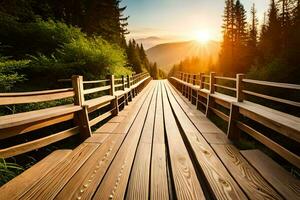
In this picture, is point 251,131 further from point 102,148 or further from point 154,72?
point 154,72

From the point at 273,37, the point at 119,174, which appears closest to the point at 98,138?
the point at 119,174

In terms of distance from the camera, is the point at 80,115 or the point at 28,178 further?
the point at 80,115

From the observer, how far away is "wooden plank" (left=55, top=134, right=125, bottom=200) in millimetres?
2176

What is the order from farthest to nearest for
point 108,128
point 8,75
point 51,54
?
1. point 51,54
2. point 8,75
3. point 108,128

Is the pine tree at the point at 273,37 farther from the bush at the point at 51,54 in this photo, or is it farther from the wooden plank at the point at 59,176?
the wooden plank at the point at 59,176

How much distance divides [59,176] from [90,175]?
1.26 feet

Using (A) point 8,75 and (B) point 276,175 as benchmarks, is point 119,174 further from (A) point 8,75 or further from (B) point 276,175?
(A) point 8,75

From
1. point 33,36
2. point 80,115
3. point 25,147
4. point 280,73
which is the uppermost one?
point 33,36

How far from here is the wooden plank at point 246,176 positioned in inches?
83.4

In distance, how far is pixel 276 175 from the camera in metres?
2.48

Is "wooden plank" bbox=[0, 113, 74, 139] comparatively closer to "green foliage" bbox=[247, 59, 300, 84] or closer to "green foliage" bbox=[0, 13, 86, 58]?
"green foliage" bbox=[0, 13, 86, 58]

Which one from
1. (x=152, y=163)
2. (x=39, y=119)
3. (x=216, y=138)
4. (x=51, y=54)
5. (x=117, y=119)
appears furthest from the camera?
(x=51, y=54)

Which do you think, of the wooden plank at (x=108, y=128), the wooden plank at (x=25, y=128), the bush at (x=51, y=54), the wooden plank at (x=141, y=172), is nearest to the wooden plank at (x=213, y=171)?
the wooden plank at (x=141, y=172)

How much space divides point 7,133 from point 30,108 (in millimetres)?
3831
